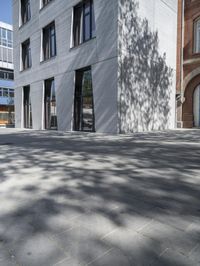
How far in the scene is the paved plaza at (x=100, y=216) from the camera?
193cm

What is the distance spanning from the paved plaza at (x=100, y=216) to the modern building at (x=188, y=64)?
1341cm

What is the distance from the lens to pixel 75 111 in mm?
15570

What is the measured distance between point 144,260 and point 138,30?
14.1 m

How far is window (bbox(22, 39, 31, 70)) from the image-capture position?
70.2 ft

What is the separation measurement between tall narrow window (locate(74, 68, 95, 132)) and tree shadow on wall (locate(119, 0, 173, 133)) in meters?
2.65

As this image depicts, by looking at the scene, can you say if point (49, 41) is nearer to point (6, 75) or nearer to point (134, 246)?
point (134, 246)

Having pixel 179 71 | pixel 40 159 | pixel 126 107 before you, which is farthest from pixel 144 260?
pixel 179 71

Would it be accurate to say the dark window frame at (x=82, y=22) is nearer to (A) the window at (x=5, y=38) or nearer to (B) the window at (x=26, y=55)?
(B) the window at (x=26, y=55)

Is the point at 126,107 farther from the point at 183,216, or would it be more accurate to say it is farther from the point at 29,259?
the point at 29,259

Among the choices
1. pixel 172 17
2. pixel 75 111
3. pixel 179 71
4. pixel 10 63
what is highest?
pixel 10 63

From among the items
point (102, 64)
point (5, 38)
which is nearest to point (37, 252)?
point (102, 64)

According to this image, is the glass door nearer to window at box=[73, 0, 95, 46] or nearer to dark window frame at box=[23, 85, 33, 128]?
dark window frame at box=[23, 85, 33, 128]

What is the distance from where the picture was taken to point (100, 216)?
2.66 meters

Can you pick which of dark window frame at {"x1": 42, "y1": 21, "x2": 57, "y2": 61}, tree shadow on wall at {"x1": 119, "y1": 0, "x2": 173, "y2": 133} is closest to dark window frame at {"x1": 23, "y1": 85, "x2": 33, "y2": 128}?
dark window frame at {"x1": 42, "y1": 21, "x2": 57, "y2": 61}
